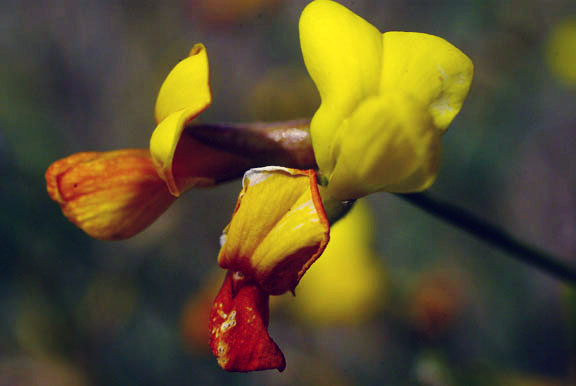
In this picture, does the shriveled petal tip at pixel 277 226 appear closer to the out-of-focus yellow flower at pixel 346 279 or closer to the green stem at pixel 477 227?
the green stem at pixel 477 227

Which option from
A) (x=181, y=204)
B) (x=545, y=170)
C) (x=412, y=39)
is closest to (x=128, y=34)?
(x=181, y=204)

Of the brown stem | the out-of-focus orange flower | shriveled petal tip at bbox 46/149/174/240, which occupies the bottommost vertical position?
the out-of-focus orange flower

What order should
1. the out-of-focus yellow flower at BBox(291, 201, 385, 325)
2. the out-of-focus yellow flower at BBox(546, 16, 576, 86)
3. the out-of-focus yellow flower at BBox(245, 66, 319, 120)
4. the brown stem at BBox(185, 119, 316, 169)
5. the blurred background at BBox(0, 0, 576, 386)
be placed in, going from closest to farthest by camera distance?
the brown stem at BBox(185, 119, 316, 169) → the out-of-focus yellow flower at BBox(291, 201, 385, 325) → the blurred background at BBox(0, 0, 576, 386) → the out-of-focus yellow flower at BBox(546, 16, 576, 86) → the out-of-focus yellow flower at BBox(245, 66, 319, 120)

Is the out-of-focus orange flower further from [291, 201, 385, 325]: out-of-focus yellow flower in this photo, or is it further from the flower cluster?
the flower cluster

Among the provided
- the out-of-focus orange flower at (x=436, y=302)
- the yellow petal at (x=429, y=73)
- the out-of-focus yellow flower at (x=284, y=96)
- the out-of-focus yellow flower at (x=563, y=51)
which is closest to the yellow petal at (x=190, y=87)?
the yellow petal at (x=429, y=73)

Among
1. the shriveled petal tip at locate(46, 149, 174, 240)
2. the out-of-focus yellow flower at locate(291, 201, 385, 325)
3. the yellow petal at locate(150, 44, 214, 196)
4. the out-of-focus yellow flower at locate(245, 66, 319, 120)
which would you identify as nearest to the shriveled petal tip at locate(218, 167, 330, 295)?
the yellow petal at locate(150, 44, 214, 196)

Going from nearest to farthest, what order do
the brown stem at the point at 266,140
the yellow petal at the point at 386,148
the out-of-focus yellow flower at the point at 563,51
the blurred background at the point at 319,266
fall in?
the yellow petal at the point at 386,148, the brown stem at the point at 266,140, the blurred background at the point at 319,266, the out-of-focus yellow flower at the point at 563,51

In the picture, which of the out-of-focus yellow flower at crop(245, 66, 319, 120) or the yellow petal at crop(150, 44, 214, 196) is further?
the out-of-focus yellow flower at crop(245, 66, 319, 120)
